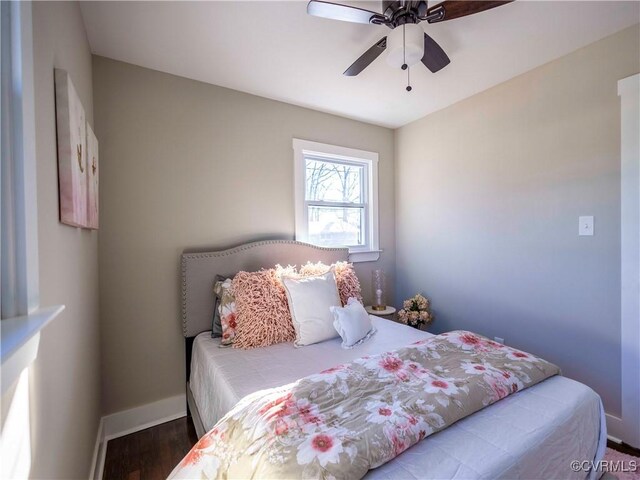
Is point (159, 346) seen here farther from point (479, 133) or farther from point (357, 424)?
point (479, 133)

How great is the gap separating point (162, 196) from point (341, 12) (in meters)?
1.62

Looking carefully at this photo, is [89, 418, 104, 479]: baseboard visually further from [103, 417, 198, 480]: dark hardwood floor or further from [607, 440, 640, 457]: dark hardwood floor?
[607, 440, 640, 457]: dark hardwood floor

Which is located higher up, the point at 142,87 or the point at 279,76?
the point at 279,76

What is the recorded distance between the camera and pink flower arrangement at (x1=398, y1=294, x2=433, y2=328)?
281cm

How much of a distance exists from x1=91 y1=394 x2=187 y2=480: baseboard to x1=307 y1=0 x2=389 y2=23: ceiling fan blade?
8.43 feet

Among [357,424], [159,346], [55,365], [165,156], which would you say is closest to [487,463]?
[357,424]

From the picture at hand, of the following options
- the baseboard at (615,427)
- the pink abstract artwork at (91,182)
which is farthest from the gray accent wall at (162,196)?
the baseboard at (615,427)

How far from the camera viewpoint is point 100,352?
1.95 metres

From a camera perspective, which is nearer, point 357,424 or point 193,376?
point 357,424

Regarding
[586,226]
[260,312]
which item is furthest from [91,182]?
[586,226]

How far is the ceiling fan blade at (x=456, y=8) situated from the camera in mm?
1309

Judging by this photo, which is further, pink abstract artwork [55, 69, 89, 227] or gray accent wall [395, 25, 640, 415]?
gray accent wall [395, 25, 640, 415]

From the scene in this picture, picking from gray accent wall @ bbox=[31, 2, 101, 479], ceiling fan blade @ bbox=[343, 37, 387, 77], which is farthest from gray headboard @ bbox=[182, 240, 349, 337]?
ceiling fan blade @ bbox=[343, 37, 387, 77]

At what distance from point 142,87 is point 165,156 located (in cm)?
49
